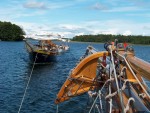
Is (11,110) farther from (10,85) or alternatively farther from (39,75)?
(39,75)

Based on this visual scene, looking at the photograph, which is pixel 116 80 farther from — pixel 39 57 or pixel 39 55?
pixel 39 57

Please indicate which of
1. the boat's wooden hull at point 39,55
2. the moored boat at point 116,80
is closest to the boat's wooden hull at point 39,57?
the boat's wooden hull at point 39,55

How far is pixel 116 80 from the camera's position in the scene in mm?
7805

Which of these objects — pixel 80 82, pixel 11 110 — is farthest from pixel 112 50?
pixel 11 110

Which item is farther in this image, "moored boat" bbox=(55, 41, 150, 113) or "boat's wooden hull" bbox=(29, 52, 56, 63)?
"boat's wooden hull" bbox=(29, 52, 56, 63)

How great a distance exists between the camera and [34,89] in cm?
3238

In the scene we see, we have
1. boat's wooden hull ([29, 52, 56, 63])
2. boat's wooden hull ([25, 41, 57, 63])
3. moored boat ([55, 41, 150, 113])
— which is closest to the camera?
moored boat ([55, 41, 150, 113])

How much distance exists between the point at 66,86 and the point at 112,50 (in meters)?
2.22

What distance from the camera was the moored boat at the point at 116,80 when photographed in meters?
7.74

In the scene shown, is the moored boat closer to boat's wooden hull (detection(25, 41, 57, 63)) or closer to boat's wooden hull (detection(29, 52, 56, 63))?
boat's wooden hull (detection(25, 41, 57, 63))

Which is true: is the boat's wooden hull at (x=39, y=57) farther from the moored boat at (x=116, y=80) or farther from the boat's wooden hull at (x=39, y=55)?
the moored boat at (x=116, y=80)

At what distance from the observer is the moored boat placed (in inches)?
305

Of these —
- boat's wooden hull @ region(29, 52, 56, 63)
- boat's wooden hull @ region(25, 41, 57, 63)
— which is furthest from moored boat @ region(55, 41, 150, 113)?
boat's wooden hull @ region(29, 52, 56, 63)

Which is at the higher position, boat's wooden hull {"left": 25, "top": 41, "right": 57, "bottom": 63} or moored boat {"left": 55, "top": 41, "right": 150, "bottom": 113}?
moored boat {"left": 55, "top": 41, "right": 150, "bottom": 113}
